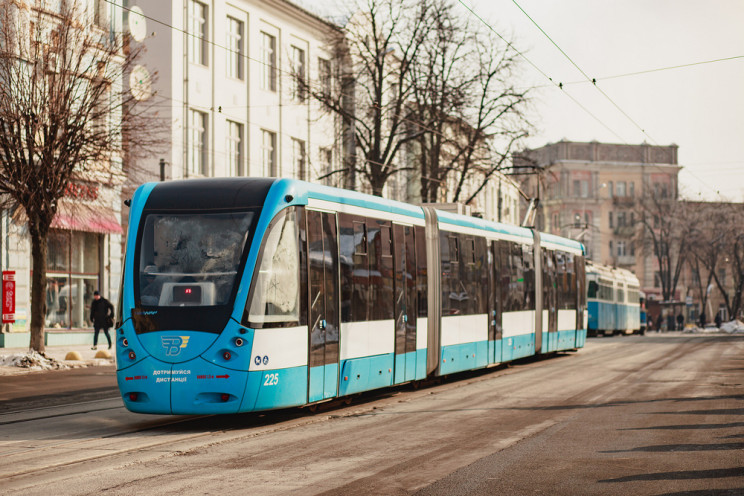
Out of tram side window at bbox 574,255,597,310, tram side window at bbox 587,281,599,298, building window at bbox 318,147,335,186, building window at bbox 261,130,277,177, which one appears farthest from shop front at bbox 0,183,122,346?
tram side window at bbox 587,281,599,298

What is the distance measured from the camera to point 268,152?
4200 cm

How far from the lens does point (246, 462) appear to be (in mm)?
9625

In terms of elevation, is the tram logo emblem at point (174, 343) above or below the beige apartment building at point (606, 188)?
below

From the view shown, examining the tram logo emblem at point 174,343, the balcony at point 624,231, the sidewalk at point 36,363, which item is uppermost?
the balcony at point 624,231

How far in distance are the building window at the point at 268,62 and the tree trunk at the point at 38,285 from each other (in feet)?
61.0

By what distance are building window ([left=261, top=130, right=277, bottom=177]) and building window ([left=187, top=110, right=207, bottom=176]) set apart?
3789mm

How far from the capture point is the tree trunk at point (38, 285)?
24.0 metres

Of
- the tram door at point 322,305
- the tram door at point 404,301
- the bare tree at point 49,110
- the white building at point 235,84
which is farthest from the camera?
the white building at point 235,84

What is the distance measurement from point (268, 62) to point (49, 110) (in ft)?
64.4

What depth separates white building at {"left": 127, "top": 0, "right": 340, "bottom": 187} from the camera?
36031mm

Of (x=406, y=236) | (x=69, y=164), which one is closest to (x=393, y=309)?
(x=406, y=236)

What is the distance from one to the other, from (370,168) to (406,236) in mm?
21180

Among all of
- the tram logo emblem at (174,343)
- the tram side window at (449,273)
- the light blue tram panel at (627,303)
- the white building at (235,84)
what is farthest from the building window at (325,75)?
the tram logo emblem at (174,343)

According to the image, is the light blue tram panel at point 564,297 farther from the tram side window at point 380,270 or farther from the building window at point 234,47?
the building window at point 234,47
